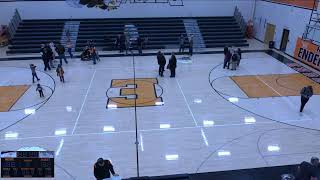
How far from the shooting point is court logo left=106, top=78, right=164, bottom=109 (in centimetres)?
1213

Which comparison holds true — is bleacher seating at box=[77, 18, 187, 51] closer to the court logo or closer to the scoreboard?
the court logo

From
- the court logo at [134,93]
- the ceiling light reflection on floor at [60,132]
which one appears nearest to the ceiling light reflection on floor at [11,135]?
the ceiling light reflection on floor at [60,132]

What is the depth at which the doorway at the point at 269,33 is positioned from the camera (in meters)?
20.5

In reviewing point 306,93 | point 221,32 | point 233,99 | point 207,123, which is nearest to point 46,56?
point 207,123

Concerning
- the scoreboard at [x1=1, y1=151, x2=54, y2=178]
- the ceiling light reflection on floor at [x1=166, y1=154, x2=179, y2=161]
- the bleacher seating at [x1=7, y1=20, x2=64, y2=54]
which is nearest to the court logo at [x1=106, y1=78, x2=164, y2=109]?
the ceiling light reflection on floor at [x1=166, y1=154, x2=179, y2=161]

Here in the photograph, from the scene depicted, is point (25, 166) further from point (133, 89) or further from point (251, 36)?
point (251, 36)

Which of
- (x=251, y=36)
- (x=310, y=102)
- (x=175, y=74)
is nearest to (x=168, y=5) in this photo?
(x=251, y=36)

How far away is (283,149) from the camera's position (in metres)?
8.98

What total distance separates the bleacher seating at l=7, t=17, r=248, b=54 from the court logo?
246 inches

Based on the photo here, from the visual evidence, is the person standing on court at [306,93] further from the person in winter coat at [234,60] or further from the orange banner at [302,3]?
the orange banner at [302,3]

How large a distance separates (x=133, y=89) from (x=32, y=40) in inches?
415

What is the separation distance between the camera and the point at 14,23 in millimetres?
20781

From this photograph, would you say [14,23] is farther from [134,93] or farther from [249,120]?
[249,120]

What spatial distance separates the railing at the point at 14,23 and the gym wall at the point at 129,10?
1.44 ft
